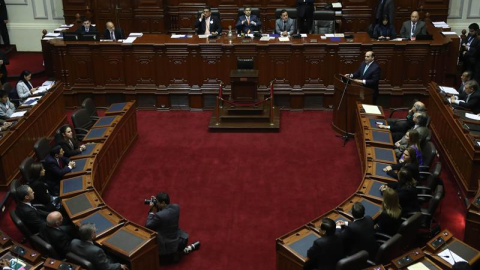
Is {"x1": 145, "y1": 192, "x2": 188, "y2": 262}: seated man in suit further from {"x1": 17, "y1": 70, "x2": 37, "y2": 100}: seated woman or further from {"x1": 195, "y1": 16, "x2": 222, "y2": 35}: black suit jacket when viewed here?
{"x1": 195, "y1": 16, "x2": 222, "y2": 35}: black suit jacket

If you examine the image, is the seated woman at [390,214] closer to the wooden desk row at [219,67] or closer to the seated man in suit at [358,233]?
the seated man in suit at [358,233]

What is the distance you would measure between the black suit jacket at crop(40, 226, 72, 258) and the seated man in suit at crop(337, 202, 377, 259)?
3155 millimetres

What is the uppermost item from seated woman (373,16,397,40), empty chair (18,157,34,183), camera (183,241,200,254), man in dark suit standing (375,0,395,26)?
man in dark suit standing (375,0,395,26)

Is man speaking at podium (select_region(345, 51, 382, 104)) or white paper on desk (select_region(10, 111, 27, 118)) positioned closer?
white paper on desk (select_region(10, 111, 27, 118))

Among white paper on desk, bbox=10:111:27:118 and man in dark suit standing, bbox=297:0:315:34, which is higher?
man in dark suit standing, bbox=297:0:315:34

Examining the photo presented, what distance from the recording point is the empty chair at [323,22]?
43.4ft

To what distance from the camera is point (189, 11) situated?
15.1m

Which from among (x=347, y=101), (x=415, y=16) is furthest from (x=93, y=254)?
(x=415, y=16)

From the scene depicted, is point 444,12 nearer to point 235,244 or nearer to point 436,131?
point 436,131

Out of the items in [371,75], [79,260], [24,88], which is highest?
[371,75]

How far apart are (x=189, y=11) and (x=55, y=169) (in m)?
8.06

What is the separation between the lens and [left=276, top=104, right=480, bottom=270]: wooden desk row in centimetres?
621

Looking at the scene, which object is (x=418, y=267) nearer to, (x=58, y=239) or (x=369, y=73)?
(x=58, y=239)

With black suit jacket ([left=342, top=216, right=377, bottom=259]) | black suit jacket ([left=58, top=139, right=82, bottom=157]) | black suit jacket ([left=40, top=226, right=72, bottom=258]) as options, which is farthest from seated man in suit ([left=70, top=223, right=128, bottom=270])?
black suit jacket ([left=58, top=139, right=82, bottom=157])
